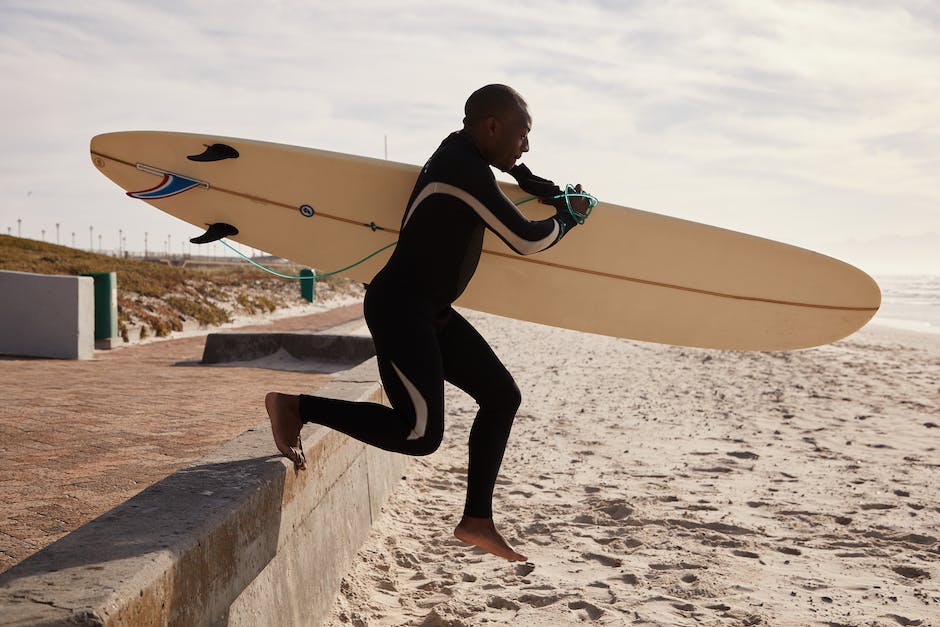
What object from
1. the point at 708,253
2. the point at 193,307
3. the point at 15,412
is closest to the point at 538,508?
the point at 708,253

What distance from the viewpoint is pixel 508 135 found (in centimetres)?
248

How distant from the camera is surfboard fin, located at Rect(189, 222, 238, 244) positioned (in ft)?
11.6

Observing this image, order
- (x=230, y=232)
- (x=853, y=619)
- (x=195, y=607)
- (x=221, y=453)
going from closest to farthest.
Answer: (x=195, y=607), (x=221, y=453), (x=853, y=619), (x=230, y=232)

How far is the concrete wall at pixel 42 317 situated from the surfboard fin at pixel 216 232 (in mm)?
6255

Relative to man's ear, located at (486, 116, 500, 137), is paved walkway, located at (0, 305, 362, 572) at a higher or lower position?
lower

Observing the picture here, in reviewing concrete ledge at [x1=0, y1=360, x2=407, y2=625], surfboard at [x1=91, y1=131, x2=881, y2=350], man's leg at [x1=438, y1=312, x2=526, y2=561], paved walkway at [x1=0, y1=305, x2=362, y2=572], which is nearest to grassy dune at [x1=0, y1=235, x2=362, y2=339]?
paved walkway at [x1=0, y1=305, x2=362, y2=572]

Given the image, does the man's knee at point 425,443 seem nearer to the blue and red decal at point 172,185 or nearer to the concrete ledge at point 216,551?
the concrete ledge at point 216,551

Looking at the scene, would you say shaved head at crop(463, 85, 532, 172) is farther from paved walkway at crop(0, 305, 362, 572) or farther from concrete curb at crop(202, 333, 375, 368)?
concrete curb at crop(202, 333, 375, 368)

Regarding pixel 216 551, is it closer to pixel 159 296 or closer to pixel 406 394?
pixel 406 394

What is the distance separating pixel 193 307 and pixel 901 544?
14.9 m

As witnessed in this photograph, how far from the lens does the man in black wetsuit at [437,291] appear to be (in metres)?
2.40

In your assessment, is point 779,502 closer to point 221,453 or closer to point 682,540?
point 682,540

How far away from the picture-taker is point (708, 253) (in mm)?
3850

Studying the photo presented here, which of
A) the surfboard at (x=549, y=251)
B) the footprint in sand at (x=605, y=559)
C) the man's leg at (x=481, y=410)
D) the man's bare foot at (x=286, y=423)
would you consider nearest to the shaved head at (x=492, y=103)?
the man's leg at (x=481, y=410)
